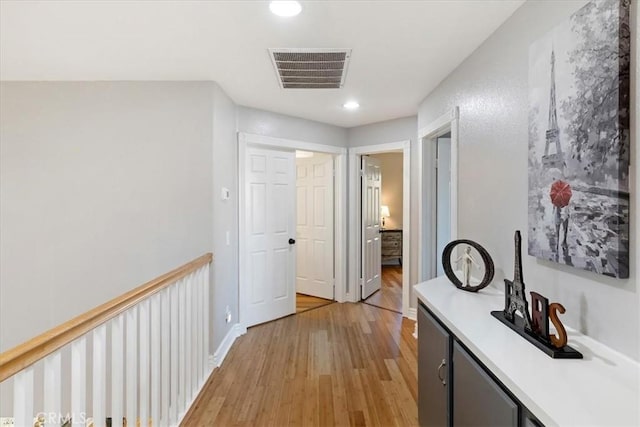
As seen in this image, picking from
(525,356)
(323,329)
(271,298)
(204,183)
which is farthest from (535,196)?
(271,298)

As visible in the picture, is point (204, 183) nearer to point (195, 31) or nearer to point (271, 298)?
point (195, 31)

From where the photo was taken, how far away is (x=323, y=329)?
3785 millimetres

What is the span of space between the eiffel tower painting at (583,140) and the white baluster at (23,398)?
1.84 m

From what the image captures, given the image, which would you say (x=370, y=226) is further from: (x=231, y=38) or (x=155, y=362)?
(x=155, y=362)

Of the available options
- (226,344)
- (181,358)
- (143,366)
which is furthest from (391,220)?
(143,366)

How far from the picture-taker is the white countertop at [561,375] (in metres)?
0.86

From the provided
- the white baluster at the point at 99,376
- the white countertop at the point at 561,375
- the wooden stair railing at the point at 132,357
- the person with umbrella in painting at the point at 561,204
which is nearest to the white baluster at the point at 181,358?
the wooden stair railing at the point at 132,357

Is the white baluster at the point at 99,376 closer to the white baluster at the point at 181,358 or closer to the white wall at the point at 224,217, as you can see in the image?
the white baluster at the point at 181,358

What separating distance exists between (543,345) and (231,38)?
2261 mm

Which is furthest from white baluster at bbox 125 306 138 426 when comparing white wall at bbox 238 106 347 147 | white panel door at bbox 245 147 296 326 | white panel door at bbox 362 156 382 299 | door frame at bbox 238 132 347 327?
white panel door at bbox 362 156 382 299

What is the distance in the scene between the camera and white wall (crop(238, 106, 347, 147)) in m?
3.71

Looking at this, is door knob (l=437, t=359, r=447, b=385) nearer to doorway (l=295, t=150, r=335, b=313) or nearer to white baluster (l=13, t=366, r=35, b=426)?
white baluster (l=13, t=366, r=35, b=426)

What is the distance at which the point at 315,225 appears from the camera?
4.95 metres

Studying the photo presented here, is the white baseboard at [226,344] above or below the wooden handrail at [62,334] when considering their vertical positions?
below
